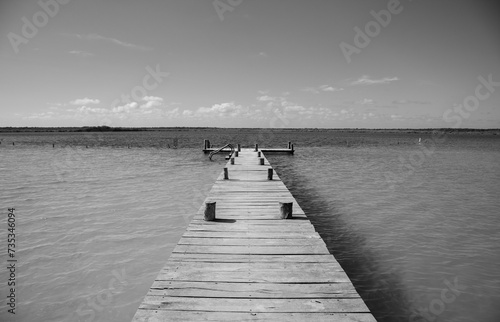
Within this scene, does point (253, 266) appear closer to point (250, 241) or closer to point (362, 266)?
point (250, 241)

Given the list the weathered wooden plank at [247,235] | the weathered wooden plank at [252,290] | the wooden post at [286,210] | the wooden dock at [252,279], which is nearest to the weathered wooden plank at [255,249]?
the wooden dock at [252,279]

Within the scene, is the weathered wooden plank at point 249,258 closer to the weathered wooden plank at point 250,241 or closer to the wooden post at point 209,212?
the weathered wooden plank at point 250,241

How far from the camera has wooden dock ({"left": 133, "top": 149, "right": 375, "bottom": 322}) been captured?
3.65 meters

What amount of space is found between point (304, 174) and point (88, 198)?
14.7 meters

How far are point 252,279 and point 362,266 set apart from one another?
4120 millimetres

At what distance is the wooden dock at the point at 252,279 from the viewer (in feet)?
12.0

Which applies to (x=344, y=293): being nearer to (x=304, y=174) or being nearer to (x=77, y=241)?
(x=77, y=241)

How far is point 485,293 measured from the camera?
6.18 m

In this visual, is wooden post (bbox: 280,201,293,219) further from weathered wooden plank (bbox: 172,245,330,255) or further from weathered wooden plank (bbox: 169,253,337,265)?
weathered wooden plank (bbox: 169,253,337,265)

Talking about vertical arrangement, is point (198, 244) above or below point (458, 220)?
above

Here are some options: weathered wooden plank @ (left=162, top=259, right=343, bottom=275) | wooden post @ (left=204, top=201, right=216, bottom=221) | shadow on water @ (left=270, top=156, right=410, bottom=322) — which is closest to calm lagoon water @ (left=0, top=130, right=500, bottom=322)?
shadow on water @ (left=270, top=156, right=410, bottom=322)

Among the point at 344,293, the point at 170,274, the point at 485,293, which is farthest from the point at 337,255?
the point at 170,274

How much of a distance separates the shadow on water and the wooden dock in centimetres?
161

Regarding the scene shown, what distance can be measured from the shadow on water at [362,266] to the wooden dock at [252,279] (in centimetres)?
161
